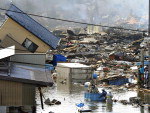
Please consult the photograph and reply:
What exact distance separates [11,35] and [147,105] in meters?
8.44

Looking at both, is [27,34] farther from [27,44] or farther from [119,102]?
[119,102]

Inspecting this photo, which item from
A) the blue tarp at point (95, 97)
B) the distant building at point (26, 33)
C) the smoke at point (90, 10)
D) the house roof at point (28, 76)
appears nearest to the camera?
the house roof at point (28, 76)

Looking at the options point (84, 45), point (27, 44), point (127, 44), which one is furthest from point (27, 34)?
point (127, 44)

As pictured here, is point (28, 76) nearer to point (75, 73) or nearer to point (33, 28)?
point (33, 28)

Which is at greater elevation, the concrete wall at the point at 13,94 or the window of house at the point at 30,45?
the window of house at the point at 30,45

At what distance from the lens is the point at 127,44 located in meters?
63.8

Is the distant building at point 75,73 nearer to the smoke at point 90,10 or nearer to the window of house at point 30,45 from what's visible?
the window of house at point 30,45

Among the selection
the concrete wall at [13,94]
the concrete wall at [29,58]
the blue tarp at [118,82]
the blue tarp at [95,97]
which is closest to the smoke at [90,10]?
the blue tarp at [118,82]

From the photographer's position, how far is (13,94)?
1398 centimetres

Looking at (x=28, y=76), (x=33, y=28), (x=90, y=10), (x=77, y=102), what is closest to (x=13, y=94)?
(x=28, y=76)

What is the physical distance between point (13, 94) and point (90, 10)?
114 meters

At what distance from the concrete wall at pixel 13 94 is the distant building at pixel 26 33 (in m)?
Answer: 9.45

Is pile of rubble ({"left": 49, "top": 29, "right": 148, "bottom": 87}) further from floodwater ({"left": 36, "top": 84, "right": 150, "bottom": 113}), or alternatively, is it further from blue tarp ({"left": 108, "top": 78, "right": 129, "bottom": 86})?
floodwater ({"left": 36, "top": 84, "right": 150, "bottom": 113})

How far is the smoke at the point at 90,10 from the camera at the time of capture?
116 m
